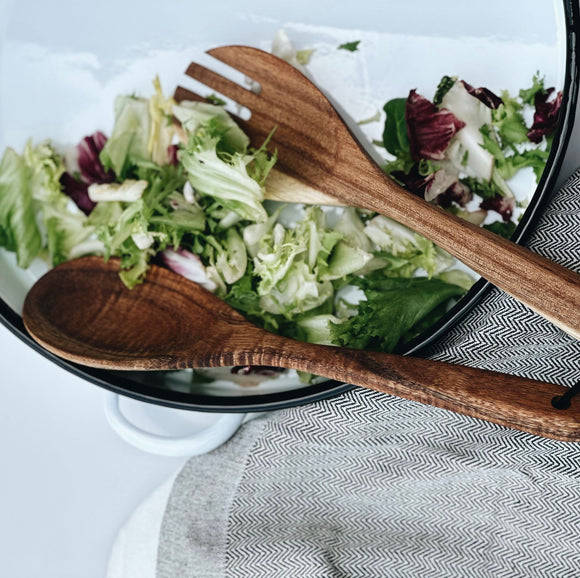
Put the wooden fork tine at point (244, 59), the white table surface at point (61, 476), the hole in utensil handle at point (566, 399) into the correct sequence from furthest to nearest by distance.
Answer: the white table surface at point (61, 476), the wooden fork tine at point (244, 59), the hole in utensil handle at point (566, 399)

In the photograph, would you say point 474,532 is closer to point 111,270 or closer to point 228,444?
point 228,444

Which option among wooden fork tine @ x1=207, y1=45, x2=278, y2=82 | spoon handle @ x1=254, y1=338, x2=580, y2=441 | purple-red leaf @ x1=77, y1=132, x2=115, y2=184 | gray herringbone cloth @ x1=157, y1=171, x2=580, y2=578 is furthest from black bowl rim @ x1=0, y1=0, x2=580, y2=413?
wooden fork tine @ x1=207, y1=45, x2=278, y2=82

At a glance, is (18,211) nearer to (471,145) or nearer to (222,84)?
(222,84)

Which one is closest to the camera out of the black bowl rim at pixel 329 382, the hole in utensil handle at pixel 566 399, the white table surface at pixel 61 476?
the hole in utensil handle at pixel 566 399

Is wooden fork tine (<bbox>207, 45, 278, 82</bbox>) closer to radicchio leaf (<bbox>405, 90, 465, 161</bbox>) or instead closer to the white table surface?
radicchio leaf (<bbox>405, 90, 465, 161</bbox>)

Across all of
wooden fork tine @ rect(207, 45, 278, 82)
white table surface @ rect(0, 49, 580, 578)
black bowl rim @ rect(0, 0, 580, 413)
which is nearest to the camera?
black bowl rim @ rect(0, 0, 580, 413)

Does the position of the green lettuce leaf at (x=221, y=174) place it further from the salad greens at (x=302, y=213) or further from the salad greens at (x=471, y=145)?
the salad greens at (x=471, y=145)

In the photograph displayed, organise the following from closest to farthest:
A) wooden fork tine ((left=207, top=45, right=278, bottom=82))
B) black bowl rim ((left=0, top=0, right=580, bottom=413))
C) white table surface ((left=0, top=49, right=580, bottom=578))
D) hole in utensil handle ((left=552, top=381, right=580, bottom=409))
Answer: hole in utensil handle ((left=552, top=381, right=580, bottom=409)) < black bowl rim ((left=0, top=0, right=580, bottom=413)) < wooden fork tine ((left=207, top=45, right=278, bottom=82)) < white table surface ((left=0, top=49, right=580, bottom=578))

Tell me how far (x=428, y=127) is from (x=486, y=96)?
3.9 inches

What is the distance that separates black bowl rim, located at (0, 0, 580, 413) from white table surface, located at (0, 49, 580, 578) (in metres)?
0.15

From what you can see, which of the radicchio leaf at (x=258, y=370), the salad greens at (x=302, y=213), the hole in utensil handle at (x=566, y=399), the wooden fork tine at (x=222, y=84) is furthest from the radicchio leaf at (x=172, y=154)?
the hole in utensil handle at (x=566, y=399)

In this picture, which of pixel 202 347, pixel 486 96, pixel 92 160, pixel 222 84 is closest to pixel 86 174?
pixel 92 160

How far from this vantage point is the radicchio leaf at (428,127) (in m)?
1.01

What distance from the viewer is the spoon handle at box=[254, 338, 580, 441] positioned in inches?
29.1
